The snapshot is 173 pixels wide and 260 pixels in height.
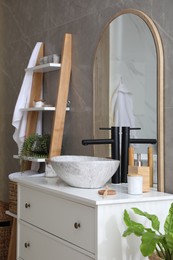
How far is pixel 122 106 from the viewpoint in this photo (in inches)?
99.0

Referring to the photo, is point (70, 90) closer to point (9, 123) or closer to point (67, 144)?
point (67, 144)

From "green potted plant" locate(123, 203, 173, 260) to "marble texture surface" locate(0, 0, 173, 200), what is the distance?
1.25 feet

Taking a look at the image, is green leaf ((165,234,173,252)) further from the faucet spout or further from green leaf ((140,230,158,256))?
the faucet spout

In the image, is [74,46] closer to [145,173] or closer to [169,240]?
[145,173]

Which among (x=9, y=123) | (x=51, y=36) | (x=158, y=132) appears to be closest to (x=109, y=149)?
(x=158, y=132)

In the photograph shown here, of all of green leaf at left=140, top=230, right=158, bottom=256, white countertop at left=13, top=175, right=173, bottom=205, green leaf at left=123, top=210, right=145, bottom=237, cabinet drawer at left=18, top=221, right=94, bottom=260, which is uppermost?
white countertop at left=13, top=175, right=173, bottom=205

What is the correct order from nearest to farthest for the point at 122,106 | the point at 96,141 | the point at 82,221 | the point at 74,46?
the point at 82,221, the point at 96,141, the point at 122,106, the point at 74,46

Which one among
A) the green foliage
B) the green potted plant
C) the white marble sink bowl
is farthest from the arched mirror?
the green foliage

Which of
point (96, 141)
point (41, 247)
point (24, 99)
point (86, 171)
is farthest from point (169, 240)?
point (24, 99)

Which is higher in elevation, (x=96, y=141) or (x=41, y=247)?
(x=96, y=141)

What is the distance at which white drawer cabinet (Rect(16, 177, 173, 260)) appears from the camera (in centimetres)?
194

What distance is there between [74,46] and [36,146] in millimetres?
716

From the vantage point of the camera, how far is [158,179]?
2254 mm

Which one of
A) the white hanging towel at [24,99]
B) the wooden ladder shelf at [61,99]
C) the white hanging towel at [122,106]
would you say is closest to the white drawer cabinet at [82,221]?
the white hanging towel at [122,106]
